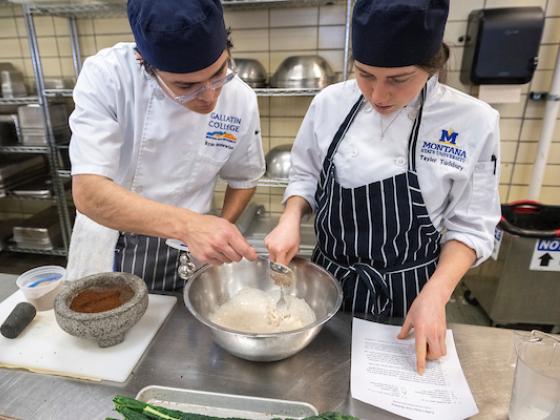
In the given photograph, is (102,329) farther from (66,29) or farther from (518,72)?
(66,29)

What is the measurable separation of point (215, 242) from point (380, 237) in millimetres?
438

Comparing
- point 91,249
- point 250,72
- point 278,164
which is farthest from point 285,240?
point 250,72

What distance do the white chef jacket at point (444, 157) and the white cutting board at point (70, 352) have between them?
64cm

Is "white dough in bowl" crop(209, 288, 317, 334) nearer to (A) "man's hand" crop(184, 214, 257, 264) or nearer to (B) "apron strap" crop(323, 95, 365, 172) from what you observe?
(A) "man's hand" crop(184, 214, 257, 264)

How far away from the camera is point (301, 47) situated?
2391mm

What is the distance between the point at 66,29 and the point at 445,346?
2890mm

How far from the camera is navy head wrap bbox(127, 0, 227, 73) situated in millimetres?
835

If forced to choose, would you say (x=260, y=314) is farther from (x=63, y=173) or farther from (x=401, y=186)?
(x=63, y=173)

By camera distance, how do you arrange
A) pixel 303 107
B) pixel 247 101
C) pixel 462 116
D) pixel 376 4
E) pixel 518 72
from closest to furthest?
1. pixel 376 4
2. pixel 462 116
3. pixel 247 101
4. pixel 518 72
5. pixel 303 107

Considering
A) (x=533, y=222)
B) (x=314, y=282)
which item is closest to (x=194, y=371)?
(x=314, y=282)

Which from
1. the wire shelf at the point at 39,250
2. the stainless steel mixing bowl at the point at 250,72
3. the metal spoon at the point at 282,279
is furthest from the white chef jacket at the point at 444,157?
the wire shelf at the point at 39,250

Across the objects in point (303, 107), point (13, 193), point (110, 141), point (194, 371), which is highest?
point (110, 141)

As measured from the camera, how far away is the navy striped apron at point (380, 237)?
39.3 inches

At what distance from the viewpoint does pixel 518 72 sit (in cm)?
210
